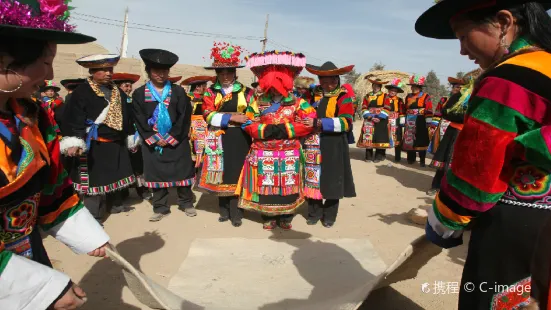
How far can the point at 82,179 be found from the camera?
4.86 m

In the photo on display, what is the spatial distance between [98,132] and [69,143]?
530mm

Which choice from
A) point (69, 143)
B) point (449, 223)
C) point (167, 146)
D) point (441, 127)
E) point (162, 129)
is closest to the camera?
point (449, 223)

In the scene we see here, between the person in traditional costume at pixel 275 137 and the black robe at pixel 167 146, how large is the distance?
106cm

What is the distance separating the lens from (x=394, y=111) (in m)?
10.4

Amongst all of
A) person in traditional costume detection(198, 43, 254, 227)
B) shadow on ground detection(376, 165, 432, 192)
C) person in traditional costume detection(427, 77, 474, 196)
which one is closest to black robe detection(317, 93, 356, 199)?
person in traditional costume detection(198, 43, 254, 227)

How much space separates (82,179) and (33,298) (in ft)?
12.9

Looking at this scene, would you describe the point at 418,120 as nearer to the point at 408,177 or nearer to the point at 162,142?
the point at 408,177

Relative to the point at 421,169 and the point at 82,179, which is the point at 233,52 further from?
the point at 421,169

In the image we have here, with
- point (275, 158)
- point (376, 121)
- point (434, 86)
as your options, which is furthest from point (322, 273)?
point (434, 86)

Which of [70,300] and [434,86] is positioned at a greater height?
[434,86]

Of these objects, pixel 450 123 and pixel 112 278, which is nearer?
pixel 112 278

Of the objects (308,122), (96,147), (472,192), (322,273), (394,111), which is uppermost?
(472,192)

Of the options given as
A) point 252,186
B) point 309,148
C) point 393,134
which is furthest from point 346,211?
point 393,134

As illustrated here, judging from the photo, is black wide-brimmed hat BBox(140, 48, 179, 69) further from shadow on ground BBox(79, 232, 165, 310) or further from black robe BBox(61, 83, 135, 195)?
shadow on ground BBox(79, 232, 165, 310)
